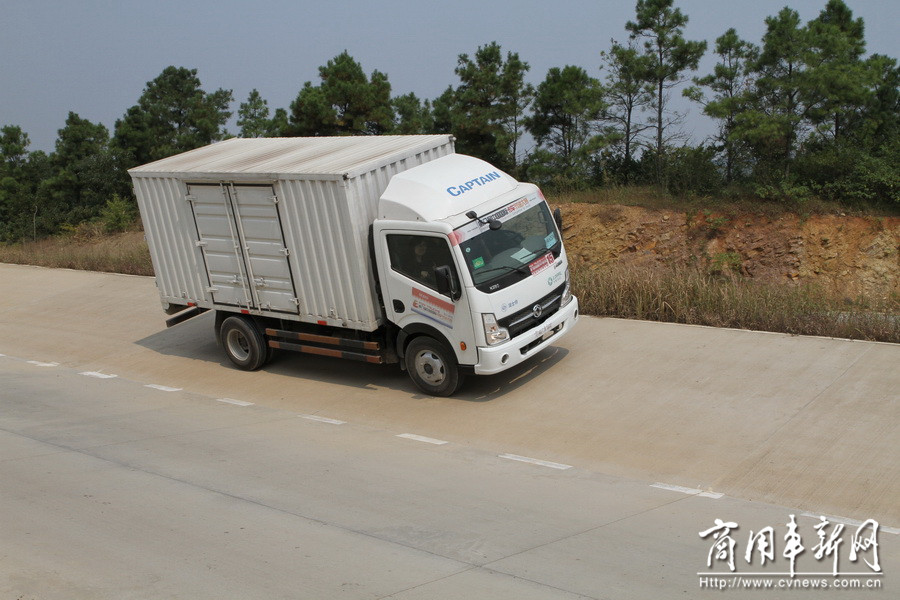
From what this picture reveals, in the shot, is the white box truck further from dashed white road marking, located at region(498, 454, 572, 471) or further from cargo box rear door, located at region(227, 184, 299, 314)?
dashed white road marking, located at region(498, 454, 572, 471)

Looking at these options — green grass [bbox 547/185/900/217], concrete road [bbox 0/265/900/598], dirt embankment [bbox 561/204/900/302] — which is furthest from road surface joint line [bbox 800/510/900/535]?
green grass [bbox 547/185/900/217]

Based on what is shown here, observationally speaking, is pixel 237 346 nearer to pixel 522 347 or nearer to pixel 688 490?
pixel 522 347

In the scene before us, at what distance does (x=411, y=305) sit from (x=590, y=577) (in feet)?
16.9

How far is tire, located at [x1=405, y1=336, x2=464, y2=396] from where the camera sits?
418 inches

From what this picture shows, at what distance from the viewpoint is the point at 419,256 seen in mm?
10383

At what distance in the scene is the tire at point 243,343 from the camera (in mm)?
12477

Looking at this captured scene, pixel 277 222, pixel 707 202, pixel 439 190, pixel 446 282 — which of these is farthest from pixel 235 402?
pixel 707 202

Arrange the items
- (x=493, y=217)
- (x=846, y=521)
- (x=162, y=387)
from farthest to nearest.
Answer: (x=162, y=387) → (x=493, y=217) → (x=846, y=521)

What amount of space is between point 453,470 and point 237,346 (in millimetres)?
5444

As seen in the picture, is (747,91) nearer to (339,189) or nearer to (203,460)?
(339,189)

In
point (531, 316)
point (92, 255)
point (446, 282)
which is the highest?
point (446, 282)

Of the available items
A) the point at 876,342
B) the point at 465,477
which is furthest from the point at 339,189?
the point at 876,342

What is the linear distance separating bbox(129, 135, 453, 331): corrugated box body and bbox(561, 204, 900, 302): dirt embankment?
31.3 feet

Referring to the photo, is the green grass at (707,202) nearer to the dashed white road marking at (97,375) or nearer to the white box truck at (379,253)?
the white box truck at (379,253)
